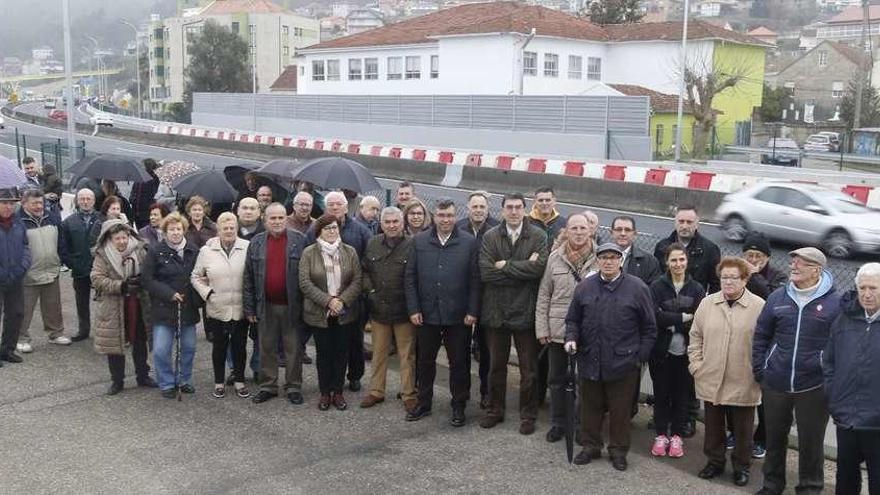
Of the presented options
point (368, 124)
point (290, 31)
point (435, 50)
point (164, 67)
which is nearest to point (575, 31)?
point (435, 50)

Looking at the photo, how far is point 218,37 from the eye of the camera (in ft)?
278

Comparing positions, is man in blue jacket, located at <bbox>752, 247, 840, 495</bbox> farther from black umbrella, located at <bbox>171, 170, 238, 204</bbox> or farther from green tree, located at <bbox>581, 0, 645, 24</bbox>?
green tree, located at <bbox>581, 0, 645, 24</bbox>

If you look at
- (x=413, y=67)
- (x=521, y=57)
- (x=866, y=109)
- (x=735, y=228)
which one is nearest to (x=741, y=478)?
(x=735, y=228)

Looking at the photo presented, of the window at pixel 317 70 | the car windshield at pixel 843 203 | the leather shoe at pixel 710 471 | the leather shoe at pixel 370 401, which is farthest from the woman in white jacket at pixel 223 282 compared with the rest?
the window at pixel 317 70

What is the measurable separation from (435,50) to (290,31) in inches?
3204

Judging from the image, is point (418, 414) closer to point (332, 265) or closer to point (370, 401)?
point (370, 401)

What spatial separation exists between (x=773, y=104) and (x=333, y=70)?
125 feet

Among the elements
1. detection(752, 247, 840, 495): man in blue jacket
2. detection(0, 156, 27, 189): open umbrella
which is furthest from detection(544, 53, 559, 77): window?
detection(752, 247, 840, 495): man in blue jacket

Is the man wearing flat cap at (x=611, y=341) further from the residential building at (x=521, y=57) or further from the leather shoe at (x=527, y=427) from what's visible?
the residential building at (x=521, y=57)

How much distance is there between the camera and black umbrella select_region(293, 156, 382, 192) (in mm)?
10064

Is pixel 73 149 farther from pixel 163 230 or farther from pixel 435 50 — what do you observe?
pixel 435 50

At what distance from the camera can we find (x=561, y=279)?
23.3 ft

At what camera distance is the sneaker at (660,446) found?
6.94 m

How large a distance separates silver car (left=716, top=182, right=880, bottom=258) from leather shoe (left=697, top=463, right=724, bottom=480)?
10.8 meters
